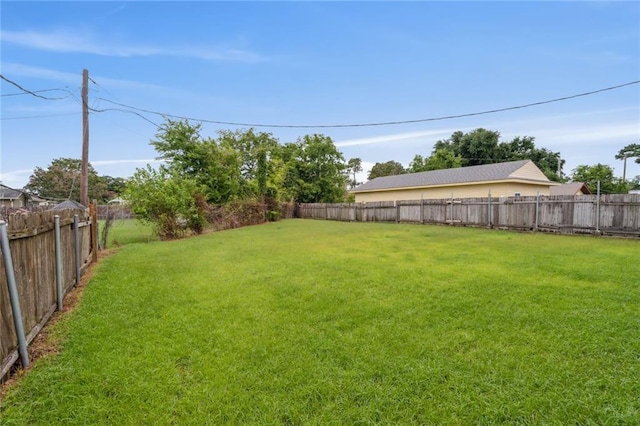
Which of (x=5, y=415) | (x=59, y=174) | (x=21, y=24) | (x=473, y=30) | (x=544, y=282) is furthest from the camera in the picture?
(x=59, y=174)

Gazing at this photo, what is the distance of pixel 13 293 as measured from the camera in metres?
2.43

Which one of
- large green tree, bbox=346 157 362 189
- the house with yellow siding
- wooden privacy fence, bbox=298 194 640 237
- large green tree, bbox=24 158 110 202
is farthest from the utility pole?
large green tree, bbox=346 157 362 189

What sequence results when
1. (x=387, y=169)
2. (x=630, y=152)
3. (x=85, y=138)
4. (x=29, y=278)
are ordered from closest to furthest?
(x=29, y=278)
(x=85, y=138)
(x=630, y=152)
(x=387, y=169)

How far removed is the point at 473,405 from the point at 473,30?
13195 mm

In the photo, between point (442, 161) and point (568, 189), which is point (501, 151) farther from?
point (568, 189)

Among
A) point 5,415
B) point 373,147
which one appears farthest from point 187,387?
point 373,147

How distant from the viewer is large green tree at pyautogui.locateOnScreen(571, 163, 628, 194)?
25.8 m

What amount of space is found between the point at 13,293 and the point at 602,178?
37.0m

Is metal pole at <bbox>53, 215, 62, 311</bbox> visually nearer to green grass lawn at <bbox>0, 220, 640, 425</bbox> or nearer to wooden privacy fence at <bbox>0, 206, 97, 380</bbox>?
wooden privacy fence at <bbox>0, 206, 97, 380</bbox>

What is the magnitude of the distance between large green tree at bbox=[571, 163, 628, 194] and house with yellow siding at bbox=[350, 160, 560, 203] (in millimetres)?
9197

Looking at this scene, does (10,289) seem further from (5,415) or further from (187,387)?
(187,387)

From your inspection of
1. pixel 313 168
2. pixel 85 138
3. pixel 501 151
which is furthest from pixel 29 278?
pixel 501 151

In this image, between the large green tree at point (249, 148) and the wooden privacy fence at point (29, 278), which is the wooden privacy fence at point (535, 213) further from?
the wooden privacy fence at point (29, 278)

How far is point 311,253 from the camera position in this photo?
7.70 m
